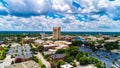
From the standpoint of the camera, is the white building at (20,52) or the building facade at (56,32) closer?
the white building at (20,52)

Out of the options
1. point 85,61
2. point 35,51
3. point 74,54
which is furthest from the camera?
point 35,51

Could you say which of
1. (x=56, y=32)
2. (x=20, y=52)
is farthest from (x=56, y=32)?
(x=20, y=52)

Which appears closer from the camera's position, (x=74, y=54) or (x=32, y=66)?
(x=32, y=66)

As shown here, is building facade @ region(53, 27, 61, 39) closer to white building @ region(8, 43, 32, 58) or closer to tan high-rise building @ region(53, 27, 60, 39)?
tan high-rise building @ region(53, 27, 60, 39)

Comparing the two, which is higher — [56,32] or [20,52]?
[56,32]

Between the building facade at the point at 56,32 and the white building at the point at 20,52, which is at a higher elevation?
the building facade at the point at 56,32

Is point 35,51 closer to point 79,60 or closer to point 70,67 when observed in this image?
point 79,60

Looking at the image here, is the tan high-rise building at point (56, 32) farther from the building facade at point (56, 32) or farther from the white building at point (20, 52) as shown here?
the white building at point (20, 52)

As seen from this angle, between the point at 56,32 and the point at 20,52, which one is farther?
the point at 56,32

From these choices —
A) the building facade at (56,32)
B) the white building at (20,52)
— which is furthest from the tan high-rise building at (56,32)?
the white building at (20,52)

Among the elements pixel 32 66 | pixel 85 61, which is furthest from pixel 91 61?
pixel 32 66

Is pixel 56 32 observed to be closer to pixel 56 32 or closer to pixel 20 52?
pixel 56 32
